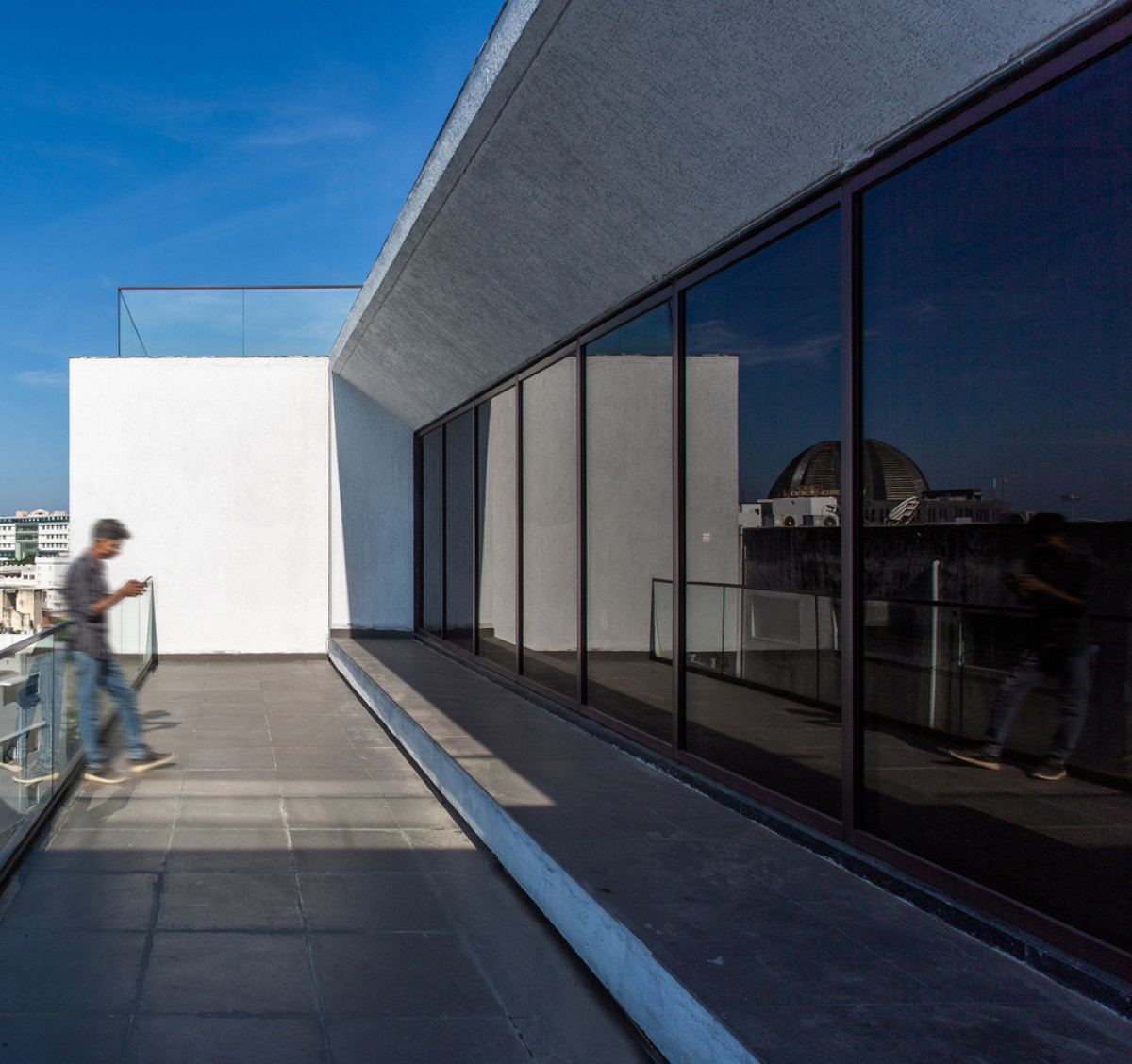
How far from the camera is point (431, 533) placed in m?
12.1

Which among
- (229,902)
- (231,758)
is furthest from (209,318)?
(229,902)

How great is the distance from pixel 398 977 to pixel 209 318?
10.6m

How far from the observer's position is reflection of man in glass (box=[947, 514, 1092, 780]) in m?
3.14

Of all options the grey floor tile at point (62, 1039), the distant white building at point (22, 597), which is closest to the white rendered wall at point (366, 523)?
the distant white building at point (22, 597)

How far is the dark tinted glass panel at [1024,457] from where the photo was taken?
2.87m

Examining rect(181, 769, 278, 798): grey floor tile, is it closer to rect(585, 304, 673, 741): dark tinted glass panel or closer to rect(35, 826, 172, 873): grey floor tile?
rect(35, 826, 172, 873): grey floor tile

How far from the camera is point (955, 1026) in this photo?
2258 mm

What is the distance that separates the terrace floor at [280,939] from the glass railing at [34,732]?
0.55 feet

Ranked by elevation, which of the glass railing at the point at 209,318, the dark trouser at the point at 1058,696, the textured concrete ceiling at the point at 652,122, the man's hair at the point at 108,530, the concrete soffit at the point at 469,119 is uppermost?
the glass railing at the point at 209,318

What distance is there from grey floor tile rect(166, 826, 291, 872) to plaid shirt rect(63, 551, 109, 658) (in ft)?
4.20

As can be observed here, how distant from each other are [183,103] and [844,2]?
2390 centimetres

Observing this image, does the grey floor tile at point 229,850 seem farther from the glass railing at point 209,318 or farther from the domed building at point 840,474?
the glass railing at point 209,318

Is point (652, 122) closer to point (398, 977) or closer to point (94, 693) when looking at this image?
point (398, 977)

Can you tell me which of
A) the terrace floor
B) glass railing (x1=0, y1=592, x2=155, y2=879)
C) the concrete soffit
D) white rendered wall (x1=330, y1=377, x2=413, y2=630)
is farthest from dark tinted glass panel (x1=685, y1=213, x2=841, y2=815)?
white rendered wall (x1=330, y1=377, x2=413, y2=630)
